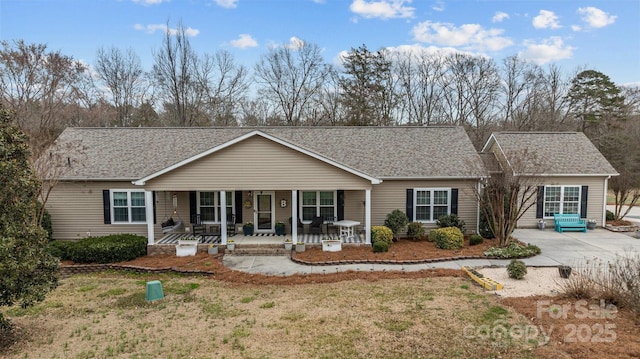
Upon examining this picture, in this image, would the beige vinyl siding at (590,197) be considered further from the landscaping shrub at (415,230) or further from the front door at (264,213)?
the front door at (264,213)

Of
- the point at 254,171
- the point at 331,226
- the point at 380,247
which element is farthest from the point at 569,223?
the point at 254,171

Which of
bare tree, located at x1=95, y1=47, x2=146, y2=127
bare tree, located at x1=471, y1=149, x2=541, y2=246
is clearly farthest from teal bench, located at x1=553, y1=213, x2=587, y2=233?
bare tree, located at x1=95, y1=47, x2=146, y2=127

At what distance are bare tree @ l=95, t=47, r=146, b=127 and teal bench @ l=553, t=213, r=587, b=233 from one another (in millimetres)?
34420

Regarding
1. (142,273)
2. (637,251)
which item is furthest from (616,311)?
(142,273)

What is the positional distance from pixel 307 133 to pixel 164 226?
8.40m

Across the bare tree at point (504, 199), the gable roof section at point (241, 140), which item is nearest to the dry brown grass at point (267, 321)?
the gable roof section at point (241, 140)

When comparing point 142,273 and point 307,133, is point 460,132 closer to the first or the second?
point 307,133

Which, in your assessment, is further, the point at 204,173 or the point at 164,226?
the point at 164,226

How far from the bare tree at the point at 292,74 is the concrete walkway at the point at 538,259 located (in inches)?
905

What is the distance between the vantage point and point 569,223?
681 inches

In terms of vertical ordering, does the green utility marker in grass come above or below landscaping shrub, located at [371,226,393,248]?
below

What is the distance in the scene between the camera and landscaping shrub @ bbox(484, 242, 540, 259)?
12.8 metres

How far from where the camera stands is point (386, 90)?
34.2 m

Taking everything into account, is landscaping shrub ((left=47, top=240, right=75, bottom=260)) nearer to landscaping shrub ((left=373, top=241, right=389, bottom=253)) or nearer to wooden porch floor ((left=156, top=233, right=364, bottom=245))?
wooden porch floor ((left=156, top=233, right=364, bottom=245))
